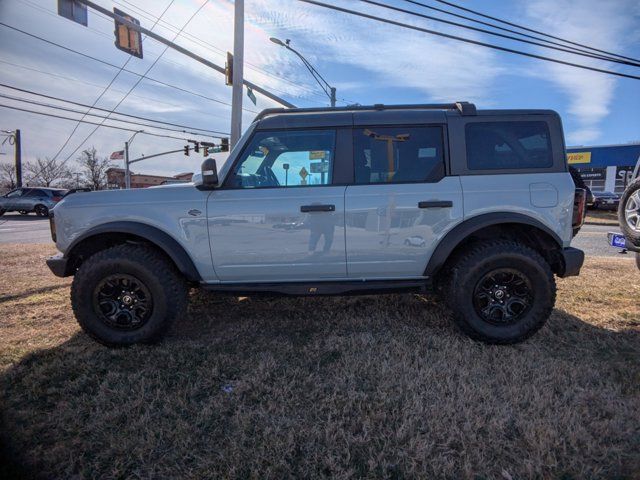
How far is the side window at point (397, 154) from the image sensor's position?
3.35m

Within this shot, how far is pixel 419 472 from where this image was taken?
6.24ft

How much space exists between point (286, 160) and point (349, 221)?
2.69ft

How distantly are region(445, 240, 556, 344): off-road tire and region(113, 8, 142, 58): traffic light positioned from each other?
10266 millimetres

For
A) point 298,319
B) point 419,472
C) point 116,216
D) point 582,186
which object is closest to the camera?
point 419,472

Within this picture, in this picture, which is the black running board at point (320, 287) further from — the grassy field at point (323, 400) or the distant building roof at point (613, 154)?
the distant building roof at point (613, 154)

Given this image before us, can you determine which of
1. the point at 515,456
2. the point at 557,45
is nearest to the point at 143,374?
the point at 515,456

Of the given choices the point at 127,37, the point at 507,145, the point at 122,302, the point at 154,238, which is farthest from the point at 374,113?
the point at 127,37

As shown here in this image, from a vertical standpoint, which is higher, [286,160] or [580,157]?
[580,157]

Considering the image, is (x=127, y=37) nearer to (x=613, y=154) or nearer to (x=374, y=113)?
(x=374, y=113)

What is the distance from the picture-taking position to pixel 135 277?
3266 mm

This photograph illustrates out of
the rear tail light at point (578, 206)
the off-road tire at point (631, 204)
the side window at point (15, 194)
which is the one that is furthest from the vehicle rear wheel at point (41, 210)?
the off-road tire at point (631, 204)

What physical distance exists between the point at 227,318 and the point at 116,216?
1.49 m

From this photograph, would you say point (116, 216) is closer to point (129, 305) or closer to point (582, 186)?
point (129, 305)

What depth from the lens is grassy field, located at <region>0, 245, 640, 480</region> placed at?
6.49 feet
